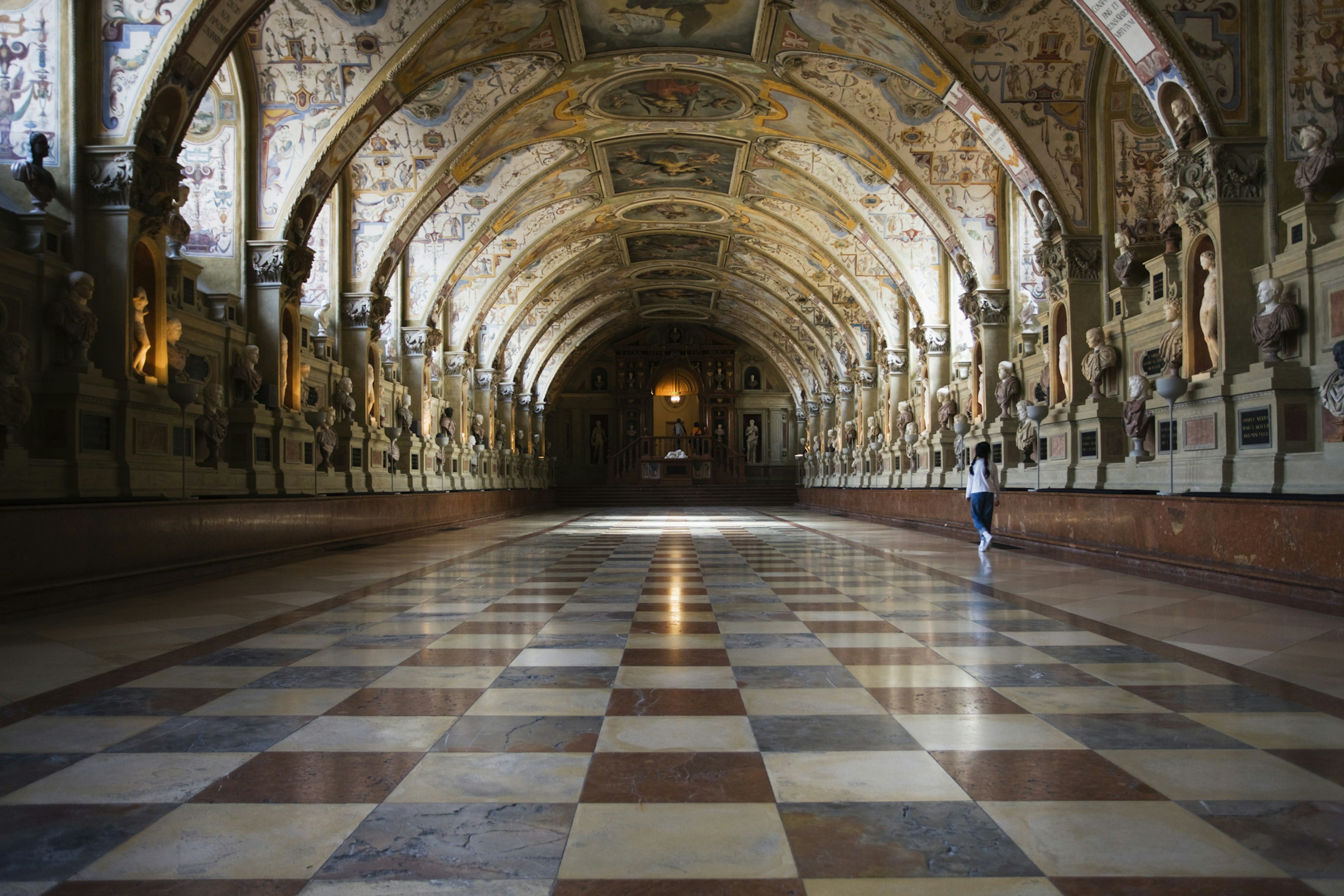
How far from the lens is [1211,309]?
11.1 metres

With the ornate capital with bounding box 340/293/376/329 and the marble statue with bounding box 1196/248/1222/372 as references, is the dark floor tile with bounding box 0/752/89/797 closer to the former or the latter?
the marble statue with bounding box 1196/248/1222/372

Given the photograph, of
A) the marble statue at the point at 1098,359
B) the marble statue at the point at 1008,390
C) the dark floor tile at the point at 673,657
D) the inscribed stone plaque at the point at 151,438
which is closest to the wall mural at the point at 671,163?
the marble statue at the point at 1008,390

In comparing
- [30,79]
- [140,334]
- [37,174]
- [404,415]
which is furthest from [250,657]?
[404,415]

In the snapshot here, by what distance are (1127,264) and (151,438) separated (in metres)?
13.1

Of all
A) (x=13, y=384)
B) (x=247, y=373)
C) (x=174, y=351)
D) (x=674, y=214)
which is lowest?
(x=13, y=384)

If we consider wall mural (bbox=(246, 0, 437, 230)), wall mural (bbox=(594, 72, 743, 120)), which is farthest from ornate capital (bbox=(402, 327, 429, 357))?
wall mural (bbox=(246, 0, 437, 230))

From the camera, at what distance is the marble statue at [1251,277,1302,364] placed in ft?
32.1

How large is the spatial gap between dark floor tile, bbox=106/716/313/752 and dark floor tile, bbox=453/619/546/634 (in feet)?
7.30

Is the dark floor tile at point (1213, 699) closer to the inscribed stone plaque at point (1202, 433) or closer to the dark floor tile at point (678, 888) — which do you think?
the dark floor tile at point (678, 888)

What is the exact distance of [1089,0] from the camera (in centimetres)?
1126

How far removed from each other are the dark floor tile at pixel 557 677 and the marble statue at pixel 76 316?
23.9 feet

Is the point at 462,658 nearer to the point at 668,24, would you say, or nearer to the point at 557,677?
the point at 557,677

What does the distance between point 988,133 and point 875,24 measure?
252 centimetres

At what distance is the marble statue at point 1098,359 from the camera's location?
14328 millimetres
